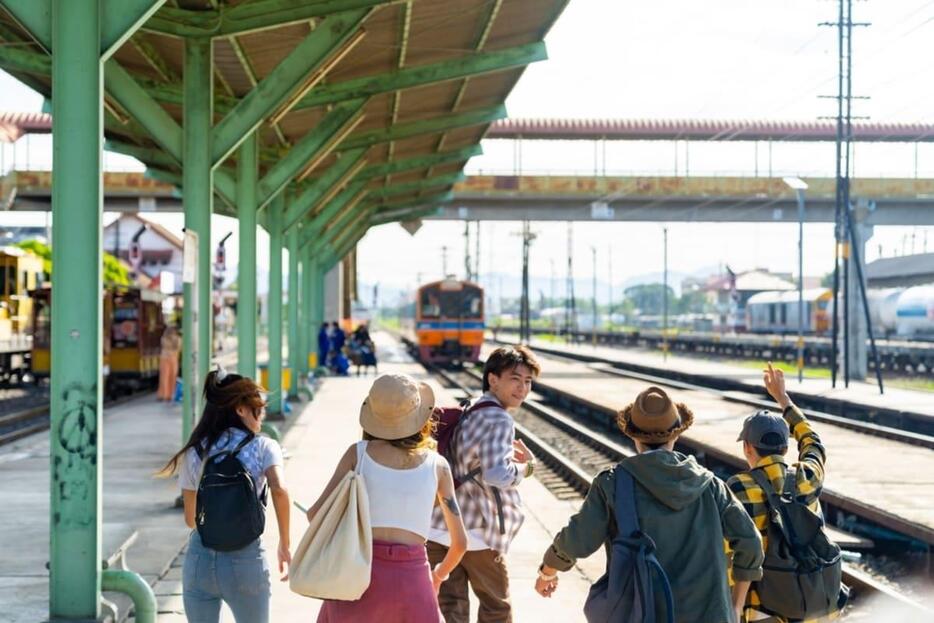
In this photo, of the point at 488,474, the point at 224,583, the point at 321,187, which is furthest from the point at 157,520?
the point at 321,187

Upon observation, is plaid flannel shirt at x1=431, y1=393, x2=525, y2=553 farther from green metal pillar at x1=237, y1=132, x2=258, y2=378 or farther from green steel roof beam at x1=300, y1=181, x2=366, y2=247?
green steel roof beam at x1=300, y1=181, x2=366, y2=247

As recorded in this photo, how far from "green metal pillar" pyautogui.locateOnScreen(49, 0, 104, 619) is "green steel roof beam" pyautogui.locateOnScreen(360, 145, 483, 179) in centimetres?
1741

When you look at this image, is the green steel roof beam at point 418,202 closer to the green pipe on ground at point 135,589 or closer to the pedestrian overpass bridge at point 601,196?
the pedestrian overpass bridge at point 601,196

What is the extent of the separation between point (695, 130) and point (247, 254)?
96.8ft

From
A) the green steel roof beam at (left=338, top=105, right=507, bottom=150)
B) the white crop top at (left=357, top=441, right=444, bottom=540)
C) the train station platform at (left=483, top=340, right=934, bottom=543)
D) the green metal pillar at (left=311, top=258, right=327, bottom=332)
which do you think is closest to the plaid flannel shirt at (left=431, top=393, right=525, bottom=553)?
the white crop top at (left=357, top=441, right=444, bottom=540)

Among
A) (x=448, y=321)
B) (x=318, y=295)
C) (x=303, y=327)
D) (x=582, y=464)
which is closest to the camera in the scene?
(x=582, y=464)

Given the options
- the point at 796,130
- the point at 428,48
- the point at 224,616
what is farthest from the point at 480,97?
the point at 796,130

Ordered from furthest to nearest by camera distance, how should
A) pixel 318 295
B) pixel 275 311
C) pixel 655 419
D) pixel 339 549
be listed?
pixel 318 295, pixel 275 311, pixel 655 419, pixel 339 549

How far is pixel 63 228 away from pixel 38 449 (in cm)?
1123

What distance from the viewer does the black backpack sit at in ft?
15.1

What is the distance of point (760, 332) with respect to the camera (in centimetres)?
7094

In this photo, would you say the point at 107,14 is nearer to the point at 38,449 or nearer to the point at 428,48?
the point at 428,48

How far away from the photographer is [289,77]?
10.6m

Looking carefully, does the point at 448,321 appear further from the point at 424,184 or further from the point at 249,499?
the point at 249,499
